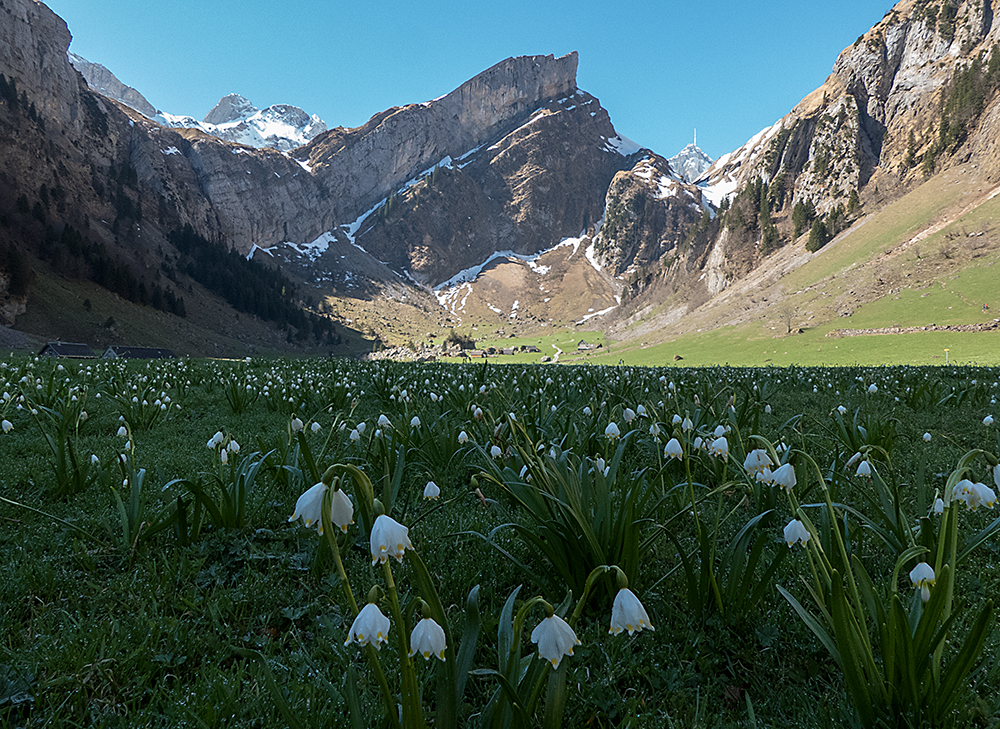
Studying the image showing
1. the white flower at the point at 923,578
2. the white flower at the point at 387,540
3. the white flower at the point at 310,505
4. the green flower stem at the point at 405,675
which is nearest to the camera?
the green flower stem at the point at 405,675

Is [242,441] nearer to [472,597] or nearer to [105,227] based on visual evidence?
[472,597]

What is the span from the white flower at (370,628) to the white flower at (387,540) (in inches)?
6.8

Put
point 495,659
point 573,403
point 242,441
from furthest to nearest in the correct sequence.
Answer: point 573,403
point 242,441
point 495,659

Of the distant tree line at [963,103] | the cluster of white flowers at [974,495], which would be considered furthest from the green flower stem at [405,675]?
the distant tree line at [963,103]

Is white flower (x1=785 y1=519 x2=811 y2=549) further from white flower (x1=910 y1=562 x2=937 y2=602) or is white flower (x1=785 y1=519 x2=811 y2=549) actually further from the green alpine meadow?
white flower (x1=910 y1=562 x2=937 y2=602)

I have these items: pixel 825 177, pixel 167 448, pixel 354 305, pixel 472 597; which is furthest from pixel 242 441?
pixel 354 305

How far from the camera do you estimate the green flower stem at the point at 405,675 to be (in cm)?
141

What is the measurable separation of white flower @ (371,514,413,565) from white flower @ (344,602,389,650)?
0.17 meters

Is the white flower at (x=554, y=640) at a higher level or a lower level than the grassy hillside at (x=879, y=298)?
lower

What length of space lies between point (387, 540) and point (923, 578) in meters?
2.36

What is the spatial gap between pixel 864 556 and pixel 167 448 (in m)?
8.09

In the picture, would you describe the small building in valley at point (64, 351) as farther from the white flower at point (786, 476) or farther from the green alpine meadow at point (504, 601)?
the white flower at point (786, 476)

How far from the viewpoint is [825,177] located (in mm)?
96562

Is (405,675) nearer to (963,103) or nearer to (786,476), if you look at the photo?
(786,476)
